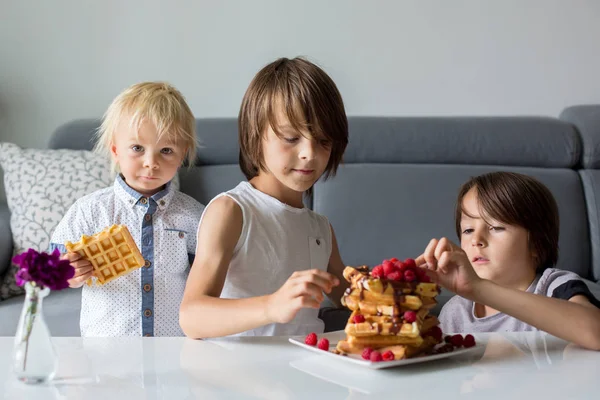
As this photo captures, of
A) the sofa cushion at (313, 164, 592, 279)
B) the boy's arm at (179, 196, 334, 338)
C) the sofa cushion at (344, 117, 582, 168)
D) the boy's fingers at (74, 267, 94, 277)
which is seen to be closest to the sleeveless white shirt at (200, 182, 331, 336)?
the boy's arm at (179, 196, 334, 338)

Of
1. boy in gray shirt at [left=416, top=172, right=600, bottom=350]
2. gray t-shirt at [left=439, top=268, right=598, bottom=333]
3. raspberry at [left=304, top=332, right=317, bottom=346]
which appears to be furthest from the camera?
boy in gray shirt at [left=416, top=172, right=600, bottom=350]

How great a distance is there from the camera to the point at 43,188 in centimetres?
281

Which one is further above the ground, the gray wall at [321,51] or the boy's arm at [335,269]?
the gray wall at [321,51]

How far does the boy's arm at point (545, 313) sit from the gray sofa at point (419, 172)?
4.93 feet

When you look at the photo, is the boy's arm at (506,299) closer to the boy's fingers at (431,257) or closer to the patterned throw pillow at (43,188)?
the boy's fingers at (431,257)

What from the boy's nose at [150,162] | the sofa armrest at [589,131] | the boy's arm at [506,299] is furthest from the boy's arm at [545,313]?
the sofa armrest at [589,131]

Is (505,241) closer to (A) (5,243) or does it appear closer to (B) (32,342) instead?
(B) (32,342)

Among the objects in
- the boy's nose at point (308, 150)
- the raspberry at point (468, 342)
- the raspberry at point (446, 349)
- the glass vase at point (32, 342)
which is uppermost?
the boy's nose at point (308, 150)

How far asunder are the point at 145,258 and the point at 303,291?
1033 millimetres

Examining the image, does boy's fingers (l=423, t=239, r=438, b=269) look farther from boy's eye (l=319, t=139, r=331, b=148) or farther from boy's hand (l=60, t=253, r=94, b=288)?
boy's hand (l=60, t=253, r=94, b=288)

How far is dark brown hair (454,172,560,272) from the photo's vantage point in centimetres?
177

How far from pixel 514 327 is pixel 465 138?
1433 millimetres

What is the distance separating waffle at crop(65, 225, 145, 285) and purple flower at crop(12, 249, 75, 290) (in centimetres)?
52

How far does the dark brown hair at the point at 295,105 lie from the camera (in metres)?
1.58
